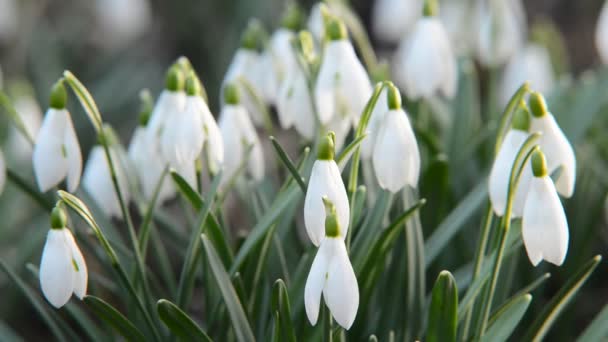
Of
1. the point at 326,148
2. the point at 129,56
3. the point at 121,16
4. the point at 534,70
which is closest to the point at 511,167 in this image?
the point at 326,148

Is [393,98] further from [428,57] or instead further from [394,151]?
[428,57]

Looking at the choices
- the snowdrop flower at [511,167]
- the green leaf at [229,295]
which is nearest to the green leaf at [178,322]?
the green leaf at [229,295]

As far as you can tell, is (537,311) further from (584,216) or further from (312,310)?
(312,310)

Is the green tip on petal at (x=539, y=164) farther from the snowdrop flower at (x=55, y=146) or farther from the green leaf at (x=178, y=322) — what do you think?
the snowdrop flower at (x=55, y=146)

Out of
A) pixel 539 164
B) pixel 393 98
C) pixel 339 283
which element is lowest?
pixel 339 283

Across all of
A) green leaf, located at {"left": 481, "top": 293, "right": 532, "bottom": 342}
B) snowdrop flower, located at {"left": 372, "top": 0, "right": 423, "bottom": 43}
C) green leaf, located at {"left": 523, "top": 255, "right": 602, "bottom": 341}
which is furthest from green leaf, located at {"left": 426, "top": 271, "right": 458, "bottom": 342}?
snowdrop flower, located at {"left": 372, "top": 0, "right": 423, "bottom": 43}

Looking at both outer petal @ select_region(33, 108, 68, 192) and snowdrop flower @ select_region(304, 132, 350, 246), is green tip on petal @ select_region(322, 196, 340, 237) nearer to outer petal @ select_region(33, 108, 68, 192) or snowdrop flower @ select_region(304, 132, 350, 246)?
snowdrop flower @ select_region(304, 132, 350, 246)

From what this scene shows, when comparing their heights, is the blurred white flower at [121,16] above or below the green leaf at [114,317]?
above
